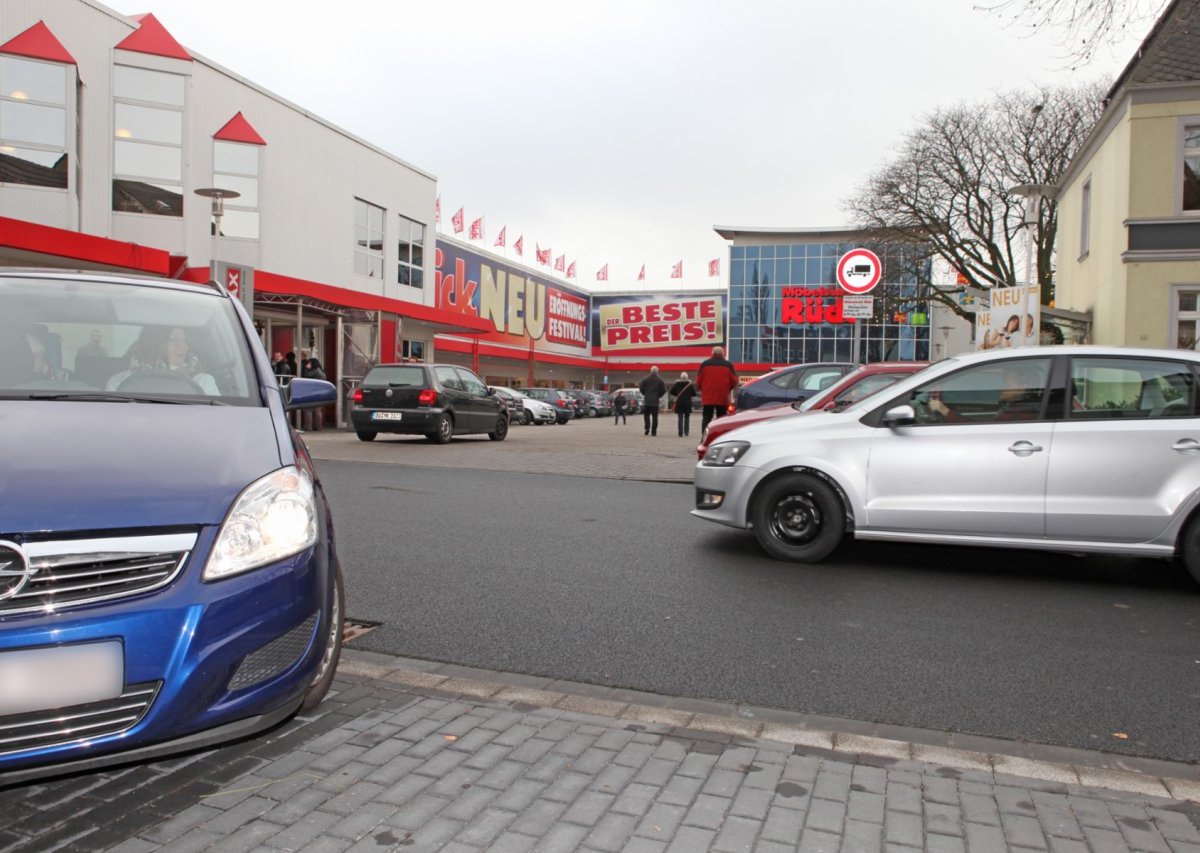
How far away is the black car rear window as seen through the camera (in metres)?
16.9

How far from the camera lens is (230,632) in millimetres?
2494

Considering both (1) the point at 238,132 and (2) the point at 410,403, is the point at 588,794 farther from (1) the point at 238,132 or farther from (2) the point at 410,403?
(1) the point at 238,132

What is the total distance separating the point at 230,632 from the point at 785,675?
247 cm

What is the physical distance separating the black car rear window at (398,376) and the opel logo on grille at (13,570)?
48.0 feet

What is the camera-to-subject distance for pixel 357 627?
4.65m

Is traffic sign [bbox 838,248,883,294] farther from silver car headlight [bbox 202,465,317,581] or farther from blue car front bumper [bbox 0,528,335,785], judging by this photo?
blue car front bumper [bbox 0,528,335,785]

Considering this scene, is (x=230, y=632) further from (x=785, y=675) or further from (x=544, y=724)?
(x=785, y=675)

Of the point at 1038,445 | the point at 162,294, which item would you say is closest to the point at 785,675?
the point at 1038,445

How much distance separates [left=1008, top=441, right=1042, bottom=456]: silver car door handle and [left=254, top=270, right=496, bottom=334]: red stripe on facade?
59.9 ft

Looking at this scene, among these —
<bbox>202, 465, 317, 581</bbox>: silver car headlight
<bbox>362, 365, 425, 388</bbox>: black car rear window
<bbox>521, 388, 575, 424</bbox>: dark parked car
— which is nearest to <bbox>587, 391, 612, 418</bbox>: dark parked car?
<bbox>521, 388, 575, 424</bbox>: dark parked car

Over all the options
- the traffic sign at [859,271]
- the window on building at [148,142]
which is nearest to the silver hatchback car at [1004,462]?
the traffic sign at [859,271]

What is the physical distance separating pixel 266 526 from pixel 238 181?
896 inches

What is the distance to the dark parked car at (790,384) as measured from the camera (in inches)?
510

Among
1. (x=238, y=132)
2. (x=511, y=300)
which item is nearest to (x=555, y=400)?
(x=238, y=132)
